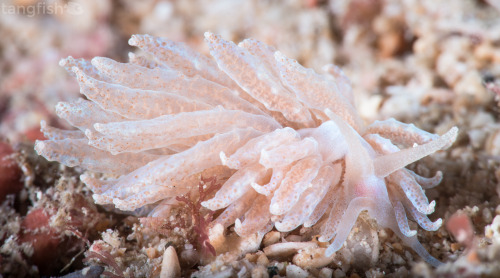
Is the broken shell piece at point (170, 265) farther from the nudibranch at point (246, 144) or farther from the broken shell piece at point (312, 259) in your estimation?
the broken shell piece at point (312, 259)

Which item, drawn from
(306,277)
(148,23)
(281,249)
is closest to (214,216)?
(281,249)

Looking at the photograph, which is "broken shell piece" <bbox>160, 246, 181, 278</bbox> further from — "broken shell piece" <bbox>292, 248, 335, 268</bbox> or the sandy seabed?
"broken shell piece" <bbox>292, 248, 335, 268</bbox>

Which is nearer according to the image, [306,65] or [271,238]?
[271,238]

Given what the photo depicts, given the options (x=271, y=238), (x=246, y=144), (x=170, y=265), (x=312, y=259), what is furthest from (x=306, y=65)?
(x=170, y=265)

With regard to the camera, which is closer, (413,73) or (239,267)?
(239,267)

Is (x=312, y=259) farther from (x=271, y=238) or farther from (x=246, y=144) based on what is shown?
(x=246, y=144)

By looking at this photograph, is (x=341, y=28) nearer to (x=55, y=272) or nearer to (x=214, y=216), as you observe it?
(x=214, y=216)
